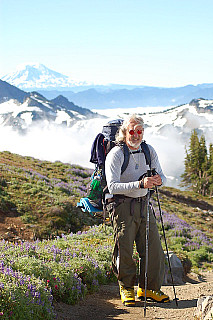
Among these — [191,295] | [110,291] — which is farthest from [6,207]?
[191,295]

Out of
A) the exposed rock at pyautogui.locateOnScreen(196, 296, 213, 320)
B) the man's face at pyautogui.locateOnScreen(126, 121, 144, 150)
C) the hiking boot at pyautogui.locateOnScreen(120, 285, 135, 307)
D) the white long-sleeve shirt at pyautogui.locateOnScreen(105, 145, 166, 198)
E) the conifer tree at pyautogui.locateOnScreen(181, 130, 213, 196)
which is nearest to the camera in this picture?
the exposed rock at pyautogui.locateOnScreen(196, 296, 213, 320)

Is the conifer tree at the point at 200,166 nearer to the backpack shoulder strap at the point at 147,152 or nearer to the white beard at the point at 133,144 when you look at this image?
the backpack shoulder strap at the point at 147,152

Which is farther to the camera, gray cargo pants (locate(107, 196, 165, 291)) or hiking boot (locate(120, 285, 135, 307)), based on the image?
hiking boot (locate(120, 285, 135, 307))

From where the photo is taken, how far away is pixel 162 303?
6141 mm

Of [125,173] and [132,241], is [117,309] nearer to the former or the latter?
[132,241]

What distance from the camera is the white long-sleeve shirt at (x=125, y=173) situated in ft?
17.7

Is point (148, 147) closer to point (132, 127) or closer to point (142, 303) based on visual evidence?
point (132, 127)

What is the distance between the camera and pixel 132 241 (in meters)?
5.72

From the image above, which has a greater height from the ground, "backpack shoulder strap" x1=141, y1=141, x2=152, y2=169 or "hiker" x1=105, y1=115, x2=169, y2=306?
"backpack shoulder strap" x1=141, y1=141, x2=152, y2=169

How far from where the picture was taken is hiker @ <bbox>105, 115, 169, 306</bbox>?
18.0 ft

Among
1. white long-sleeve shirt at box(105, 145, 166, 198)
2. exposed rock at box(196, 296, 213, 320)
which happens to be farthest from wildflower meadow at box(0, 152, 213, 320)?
exposed rock at box(196, 296, 213, 320)

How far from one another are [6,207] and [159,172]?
886 centimetres

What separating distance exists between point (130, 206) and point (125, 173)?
513mm

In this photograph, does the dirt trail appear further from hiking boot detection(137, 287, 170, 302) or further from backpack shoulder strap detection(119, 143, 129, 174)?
backpack shoulder strap detection(119, 143, 129, 174)
